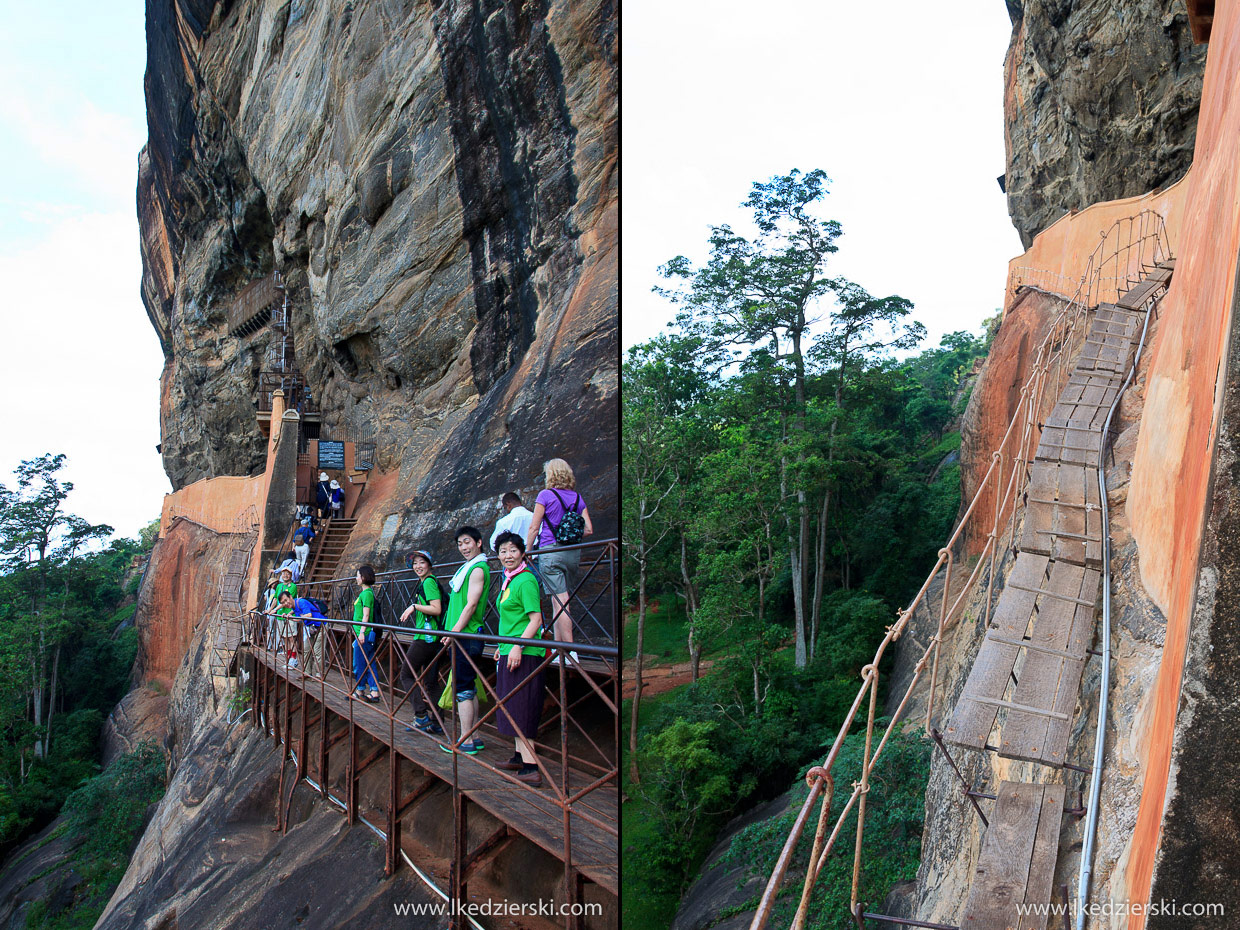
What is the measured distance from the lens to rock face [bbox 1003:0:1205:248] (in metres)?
10.8

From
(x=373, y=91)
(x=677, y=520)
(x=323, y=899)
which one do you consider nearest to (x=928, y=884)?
(x=323, y=899)

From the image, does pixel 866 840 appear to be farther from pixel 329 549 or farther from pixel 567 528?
pixel 329 549

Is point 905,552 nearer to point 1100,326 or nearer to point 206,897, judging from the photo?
point 1100,326

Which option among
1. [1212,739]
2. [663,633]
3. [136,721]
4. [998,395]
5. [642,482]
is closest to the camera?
[1212,739]

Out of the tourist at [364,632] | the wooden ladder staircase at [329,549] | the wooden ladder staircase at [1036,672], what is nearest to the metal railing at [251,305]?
the wooden ladder staircase at [329,549]

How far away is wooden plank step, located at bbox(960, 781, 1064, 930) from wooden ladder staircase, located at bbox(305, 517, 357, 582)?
38.7ft

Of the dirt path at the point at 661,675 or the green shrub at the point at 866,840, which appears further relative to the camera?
the dirt path at the point at 661,675

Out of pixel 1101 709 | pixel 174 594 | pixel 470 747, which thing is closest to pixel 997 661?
pixel 1101 709

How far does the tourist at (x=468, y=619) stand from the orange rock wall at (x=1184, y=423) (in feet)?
10.2

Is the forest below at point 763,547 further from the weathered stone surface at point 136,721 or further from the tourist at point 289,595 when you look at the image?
the weathered stone surface at point 136,721

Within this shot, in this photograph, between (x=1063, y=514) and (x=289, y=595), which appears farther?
(x=289, y=595)

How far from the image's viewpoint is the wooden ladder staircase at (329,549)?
13.7 meters

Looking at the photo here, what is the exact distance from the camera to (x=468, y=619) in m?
4.39

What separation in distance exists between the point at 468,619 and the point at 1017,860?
9.34ft
